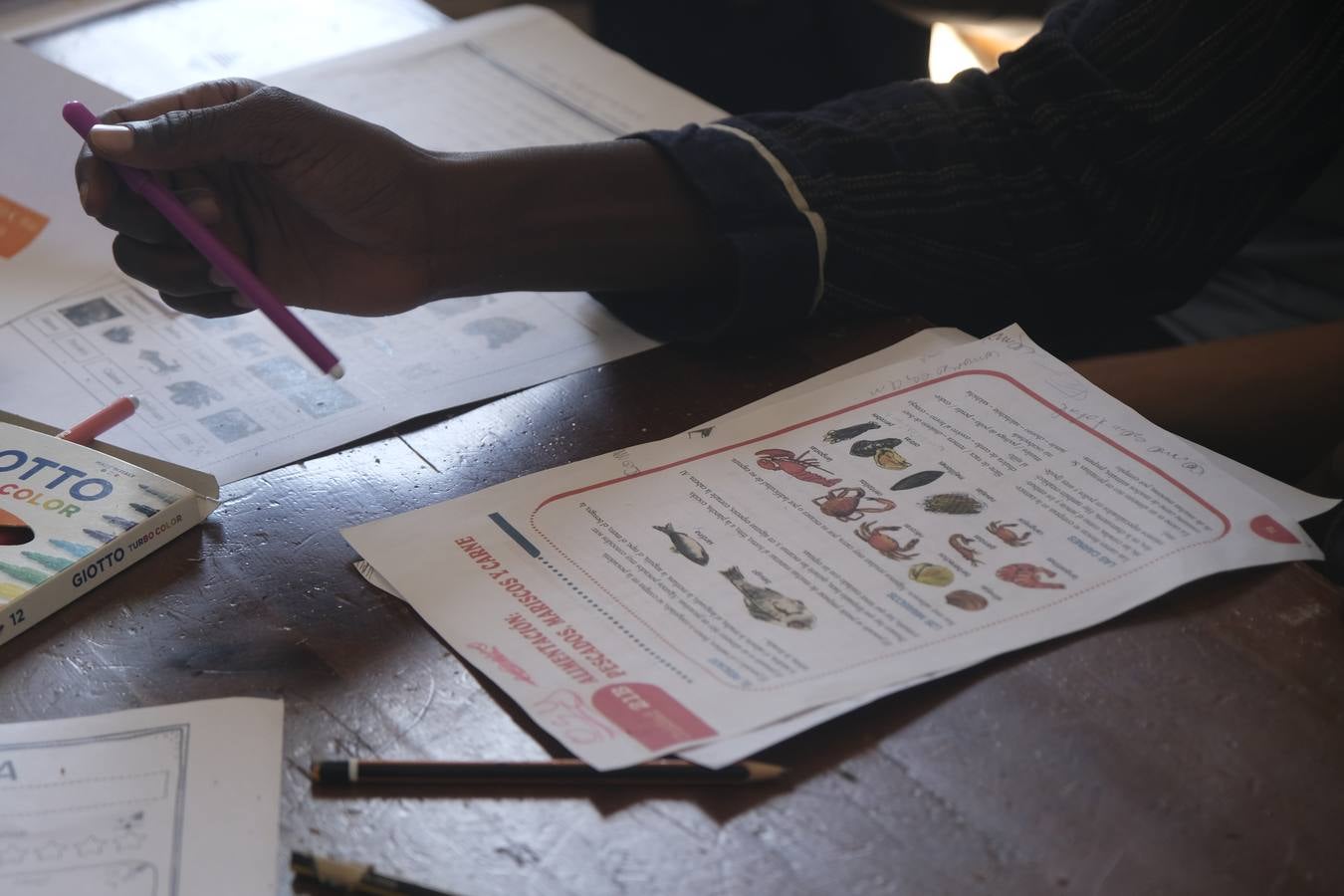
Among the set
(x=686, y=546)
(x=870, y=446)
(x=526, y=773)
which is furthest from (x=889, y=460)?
(x=526, y=773)

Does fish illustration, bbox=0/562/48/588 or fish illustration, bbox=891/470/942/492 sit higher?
fish illustration, bbox=891/470/942/492

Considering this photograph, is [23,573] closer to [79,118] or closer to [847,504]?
[79,118]

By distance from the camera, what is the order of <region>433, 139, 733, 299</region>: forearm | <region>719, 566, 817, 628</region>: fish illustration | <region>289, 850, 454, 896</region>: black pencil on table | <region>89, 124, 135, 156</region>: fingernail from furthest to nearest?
<region>433, 139, 733, 299</region>: forearm
<region>89, 124, 135, 156</region>: fingernail
<region>719, 566, 817, 628</region>: fish illustration
<region>289, 850, 454, 896</region>: black pencil on table

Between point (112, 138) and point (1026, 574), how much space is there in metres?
0.49

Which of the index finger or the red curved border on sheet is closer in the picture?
the red curved border on sheet

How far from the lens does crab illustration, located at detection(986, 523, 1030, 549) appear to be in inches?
21.9

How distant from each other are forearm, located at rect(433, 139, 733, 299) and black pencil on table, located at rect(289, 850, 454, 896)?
395 millimetres

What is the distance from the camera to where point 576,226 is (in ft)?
2.46

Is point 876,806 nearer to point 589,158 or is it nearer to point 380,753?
point 380,753

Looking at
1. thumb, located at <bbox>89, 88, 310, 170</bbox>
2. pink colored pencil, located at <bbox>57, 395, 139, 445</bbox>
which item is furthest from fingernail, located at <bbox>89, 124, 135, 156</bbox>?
pink colored pencil, located at <bbox>57, 395, 139, 445</bbox>

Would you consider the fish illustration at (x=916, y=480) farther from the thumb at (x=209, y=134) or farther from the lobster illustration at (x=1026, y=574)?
the thumb at (x=209, y=134)

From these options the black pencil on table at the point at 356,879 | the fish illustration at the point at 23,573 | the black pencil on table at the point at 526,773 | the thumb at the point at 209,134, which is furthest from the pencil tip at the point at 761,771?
the thumb at the point at 209,134

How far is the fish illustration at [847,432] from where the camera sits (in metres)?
0.63

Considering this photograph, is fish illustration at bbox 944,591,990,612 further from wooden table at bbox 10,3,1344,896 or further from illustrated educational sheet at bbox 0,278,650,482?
illustrated educational sheet at bbox 0,278,650,482
